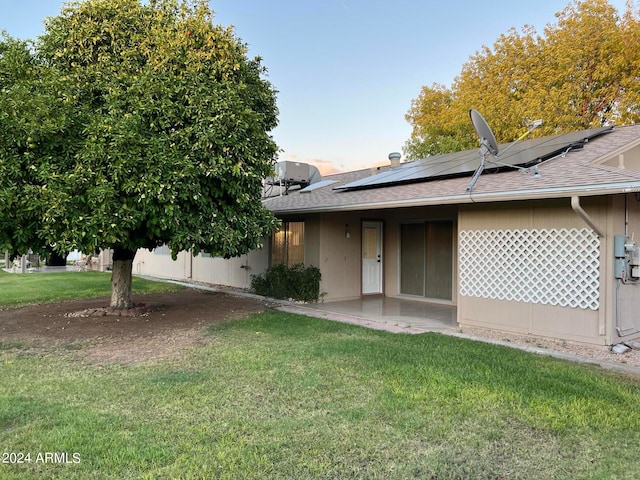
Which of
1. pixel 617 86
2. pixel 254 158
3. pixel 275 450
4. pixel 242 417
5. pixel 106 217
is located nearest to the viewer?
pixel 275 450

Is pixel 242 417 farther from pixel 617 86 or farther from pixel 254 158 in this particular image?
pixel 617 86

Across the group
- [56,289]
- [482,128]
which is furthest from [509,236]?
[56,289]

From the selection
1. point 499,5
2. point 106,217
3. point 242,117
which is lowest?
point 106,217

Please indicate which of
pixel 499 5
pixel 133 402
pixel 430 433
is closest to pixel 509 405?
pixel 430 433

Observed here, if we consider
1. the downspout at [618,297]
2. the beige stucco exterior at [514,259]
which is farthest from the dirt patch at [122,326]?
the downspout at [618,297]

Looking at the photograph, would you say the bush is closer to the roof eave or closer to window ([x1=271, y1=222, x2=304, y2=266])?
window ([x1=271, y1=222, x2=304, y2=266])

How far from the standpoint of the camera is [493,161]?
8.16 metres

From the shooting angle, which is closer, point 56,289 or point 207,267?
point 56,289

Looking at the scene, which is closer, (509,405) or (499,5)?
(509,405)

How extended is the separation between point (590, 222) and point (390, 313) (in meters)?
4.17

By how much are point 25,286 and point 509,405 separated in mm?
14455

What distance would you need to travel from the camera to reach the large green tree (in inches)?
235

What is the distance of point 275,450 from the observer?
10.3 feet

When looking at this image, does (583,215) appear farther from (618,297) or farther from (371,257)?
(371,257)
